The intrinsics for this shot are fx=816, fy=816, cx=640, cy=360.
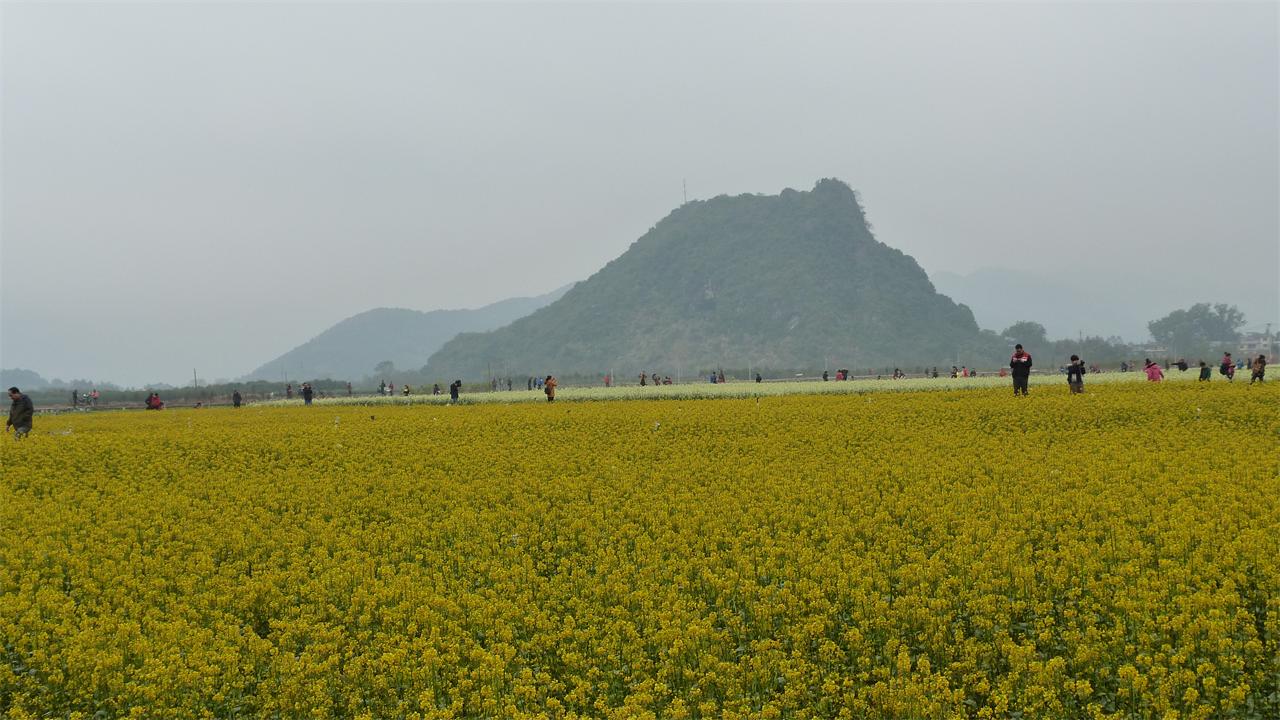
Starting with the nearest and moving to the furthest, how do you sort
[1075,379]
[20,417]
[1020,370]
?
[20,417] → [1075,379] → [1020,370]

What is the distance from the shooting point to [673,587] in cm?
979

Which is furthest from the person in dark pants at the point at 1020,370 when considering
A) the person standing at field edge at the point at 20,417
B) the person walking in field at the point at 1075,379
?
the person standing at field edge at the point at 20,417

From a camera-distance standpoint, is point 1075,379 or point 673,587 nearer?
point 673,587

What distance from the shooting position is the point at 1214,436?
18.2 m

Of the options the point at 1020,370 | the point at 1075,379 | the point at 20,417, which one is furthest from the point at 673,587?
the point at 20,417

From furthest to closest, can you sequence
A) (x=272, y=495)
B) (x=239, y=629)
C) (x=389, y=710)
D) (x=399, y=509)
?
(x=272, y=495) → (x=399, y=509) → (x=239, y=629) → (x=389, y=710)

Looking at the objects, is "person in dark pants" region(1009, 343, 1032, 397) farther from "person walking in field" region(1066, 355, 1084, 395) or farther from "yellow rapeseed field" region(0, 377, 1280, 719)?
"yellow rapeseed field" region(0, 377, 1280, 719)

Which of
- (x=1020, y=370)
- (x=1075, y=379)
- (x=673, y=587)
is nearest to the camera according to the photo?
(x=673, y=587)

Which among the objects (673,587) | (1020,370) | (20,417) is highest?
(1020,370)

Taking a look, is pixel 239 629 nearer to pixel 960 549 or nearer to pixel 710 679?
pixel 710 679

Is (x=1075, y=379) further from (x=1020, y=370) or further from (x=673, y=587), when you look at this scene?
(x=673, y=587)

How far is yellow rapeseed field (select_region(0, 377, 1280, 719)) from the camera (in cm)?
758

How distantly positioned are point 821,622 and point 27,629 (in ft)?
31.3

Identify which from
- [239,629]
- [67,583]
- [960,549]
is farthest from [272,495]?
[960,549]
